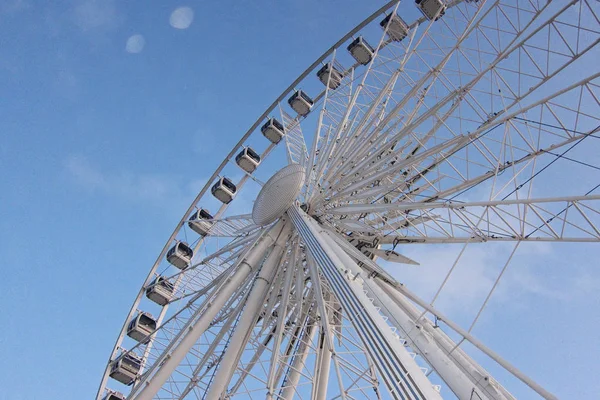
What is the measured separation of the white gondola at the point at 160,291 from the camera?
24359mm

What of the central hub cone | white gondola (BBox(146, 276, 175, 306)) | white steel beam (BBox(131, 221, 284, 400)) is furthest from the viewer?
white gondola (BBox(146, 276, 175, 306))

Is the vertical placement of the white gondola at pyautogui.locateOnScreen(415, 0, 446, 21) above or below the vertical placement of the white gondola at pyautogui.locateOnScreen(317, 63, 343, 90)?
above

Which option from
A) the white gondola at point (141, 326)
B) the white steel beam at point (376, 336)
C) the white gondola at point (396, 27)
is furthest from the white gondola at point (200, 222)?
the white steel beam at point (376, 336)

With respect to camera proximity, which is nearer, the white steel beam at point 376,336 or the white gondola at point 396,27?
the white steel beam at point 376,336

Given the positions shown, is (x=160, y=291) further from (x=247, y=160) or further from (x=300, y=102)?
(x=300, y=102)

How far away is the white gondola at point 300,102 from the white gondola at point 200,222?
18.7ft

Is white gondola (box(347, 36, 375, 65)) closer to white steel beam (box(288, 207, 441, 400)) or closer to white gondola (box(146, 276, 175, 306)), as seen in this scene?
white gondola (box(146, 276, 175, 306))

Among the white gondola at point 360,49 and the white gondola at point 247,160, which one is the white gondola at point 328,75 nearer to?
the white gondola at point 360,49

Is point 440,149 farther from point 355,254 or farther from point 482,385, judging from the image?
point 482,385

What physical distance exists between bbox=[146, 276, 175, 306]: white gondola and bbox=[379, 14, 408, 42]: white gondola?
1312cm

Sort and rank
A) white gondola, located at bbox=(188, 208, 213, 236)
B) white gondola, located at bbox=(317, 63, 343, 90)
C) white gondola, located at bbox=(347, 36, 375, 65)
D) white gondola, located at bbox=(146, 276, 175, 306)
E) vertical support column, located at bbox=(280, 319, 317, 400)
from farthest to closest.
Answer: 1. white gondola, located at bbox=(188, 208, 213, 236)
2. white gondola, located at bbox=(146, 276, 175, 306)
3. white gondola, located at bbox=(317, 63, 343, 90)
4. white gondola, located at bbox=(347, 36, 375, 65)
5. vertical support column, located at bbox=(280, 319, 317, 400)

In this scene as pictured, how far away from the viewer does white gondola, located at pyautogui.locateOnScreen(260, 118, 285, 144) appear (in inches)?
962

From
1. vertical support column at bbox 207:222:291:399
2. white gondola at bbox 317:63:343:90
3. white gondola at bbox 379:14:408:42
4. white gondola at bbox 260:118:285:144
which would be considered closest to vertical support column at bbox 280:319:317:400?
vertical support column at bbox 207:222:291:399

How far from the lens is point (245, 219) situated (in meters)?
21.6
